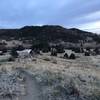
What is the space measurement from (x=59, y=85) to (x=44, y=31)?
102 meters

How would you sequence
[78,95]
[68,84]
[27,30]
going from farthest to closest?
[27,30]
[68,84]
[78,95]

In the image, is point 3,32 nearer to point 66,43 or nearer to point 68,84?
point 66,43

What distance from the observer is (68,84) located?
18.0m

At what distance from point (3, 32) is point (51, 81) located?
115554 mm

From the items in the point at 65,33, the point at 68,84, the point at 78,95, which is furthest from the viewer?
the point at 65,33

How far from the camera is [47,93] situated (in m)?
16.3

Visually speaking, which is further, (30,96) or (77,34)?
(77,34)

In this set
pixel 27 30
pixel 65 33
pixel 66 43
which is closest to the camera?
pixel 66 43

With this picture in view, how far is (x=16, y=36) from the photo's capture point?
4843 inches

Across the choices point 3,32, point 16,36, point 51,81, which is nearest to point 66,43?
point 16,36

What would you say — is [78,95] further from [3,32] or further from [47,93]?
[3,32]

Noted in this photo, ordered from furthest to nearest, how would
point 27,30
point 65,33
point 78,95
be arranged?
point 27,30 < point 65,33 < point 78,95

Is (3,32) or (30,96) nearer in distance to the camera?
(30,96)

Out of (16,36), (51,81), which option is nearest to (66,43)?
(16,36)
